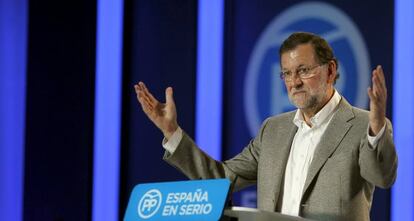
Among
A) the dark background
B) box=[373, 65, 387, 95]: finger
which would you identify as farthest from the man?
the dark background

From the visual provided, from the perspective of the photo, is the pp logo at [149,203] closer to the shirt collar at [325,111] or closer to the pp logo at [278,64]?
the shirt collar at [325,111]

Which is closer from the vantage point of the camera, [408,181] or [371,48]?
[408,181]

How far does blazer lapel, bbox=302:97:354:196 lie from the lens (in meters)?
2.11

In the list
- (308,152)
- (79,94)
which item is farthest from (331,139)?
(79,94)

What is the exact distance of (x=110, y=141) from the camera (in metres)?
3.78

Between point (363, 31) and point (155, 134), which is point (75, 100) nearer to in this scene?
point (155, 134)

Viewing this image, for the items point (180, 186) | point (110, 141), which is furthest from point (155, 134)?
point (180, 186)

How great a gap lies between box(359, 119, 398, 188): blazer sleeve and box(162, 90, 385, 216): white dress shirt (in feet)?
0.66

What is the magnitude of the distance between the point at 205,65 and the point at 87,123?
2.20 feet

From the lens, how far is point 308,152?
7.18 feet

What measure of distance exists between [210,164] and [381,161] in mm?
531

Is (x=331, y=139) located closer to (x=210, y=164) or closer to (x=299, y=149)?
(x=299, y=149)

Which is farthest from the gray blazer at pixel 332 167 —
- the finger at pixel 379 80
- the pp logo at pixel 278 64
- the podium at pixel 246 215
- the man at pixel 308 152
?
the pp logo at pixel 278 64

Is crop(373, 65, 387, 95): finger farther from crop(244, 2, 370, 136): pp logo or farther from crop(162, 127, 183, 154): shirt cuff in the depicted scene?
crop(244, 2, 370, 136): pp logo
